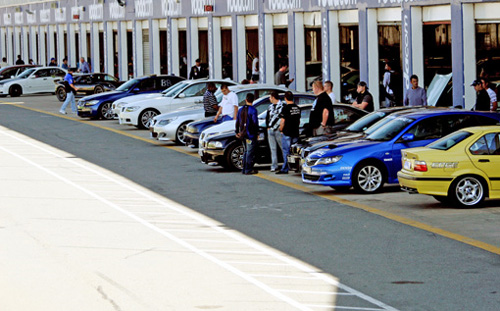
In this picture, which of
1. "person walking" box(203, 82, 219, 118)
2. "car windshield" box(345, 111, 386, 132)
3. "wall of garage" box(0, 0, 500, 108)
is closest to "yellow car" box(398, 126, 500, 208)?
"car windshield" box(345, 111, 386, 132)

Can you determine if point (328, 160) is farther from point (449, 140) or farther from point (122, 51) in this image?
point (122, 51)

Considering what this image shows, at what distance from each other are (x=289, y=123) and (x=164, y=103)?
1027cm

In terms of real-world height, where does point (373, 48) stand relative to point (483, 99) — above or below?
above

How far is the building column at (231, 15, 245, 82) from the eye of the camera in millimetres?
38250

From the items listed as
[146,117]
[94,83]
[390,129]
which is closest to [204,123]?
[390,129]

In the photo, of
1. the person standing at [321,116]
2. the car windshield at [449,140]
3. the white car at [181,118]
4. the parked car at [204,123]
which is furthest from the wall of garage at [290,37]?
the car windshield at [449,140]

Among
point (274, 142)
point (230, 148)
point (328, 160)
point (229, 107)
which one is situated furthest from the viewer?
point (229, 107)

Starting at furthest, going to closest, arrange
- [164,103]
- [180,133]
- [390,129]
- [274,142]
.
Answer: [164,103] < [180,133] < [274,142] < [390,129]

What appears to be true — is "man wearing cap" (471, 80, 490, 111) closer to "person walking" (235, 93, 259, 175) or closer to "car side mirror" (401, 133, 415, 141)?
"car side mirror" (401, 133, 415, 141)

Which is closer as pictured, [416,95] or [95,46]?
[416,95]

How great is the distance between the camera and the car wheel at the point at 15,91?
49344mm

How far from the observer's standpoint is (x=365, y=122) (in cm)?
1947

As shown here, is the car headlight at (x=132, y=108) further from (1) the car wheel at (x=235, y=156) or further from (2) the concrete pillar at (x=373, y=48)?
(1) the car wheel at (x=235, y=156)

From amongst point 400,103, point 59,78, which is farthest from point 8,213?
point 59,78
